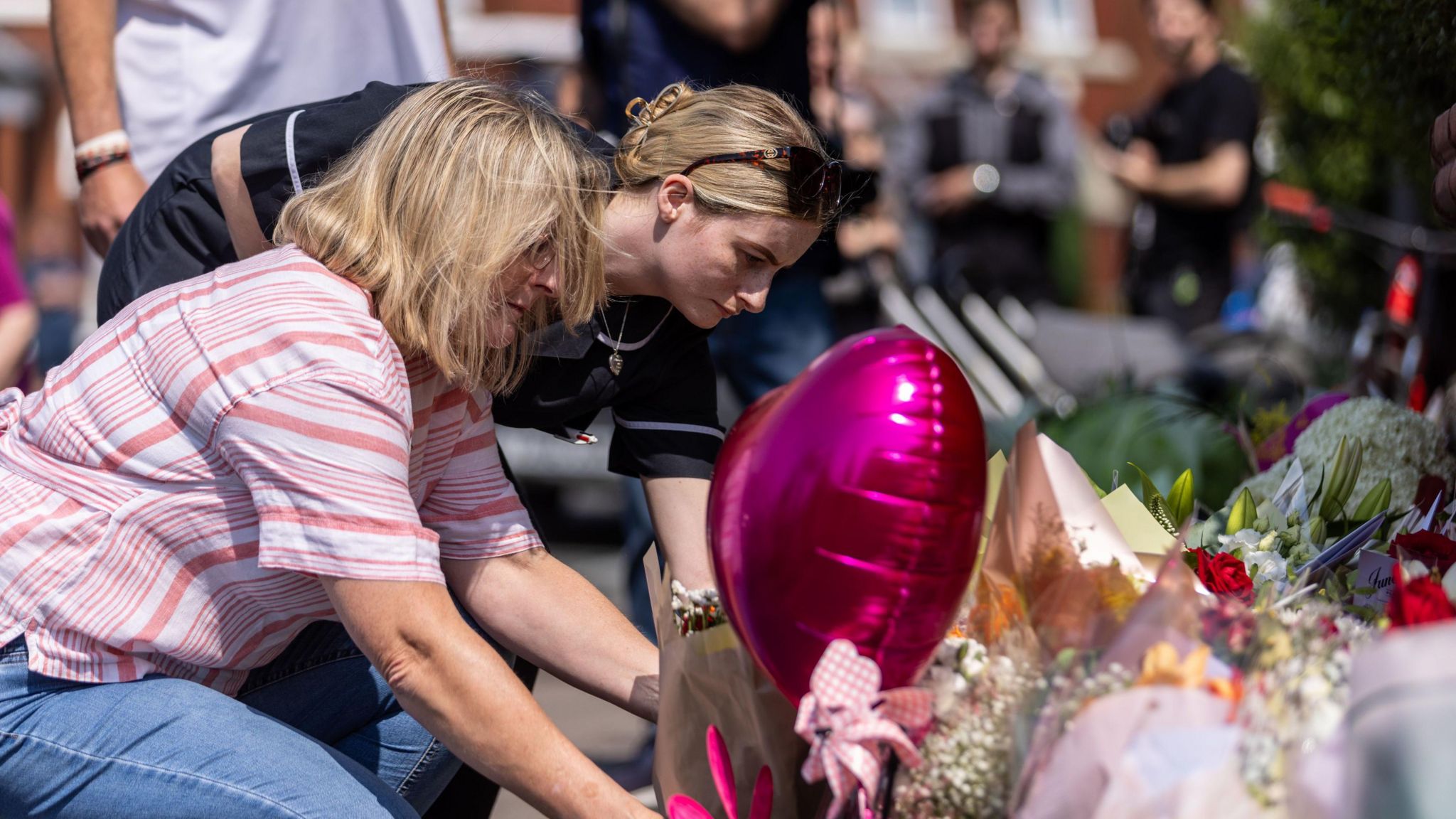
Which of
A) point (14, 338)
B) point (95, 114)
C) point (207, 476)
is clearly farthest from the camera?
point (14, 338)

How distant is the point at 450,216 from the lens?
4.91 feet

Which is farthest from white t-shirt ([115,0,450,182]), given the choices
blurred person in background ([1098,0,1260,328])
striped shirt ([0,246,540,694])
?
blurred person in background ([1098,0,1260,328])

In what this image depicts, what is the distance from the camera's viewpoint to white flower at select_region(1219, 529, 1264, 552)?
1.62m

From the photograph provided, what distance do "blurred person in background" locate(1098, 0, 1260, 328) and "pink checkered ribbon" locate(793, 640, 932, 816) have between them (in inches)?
151

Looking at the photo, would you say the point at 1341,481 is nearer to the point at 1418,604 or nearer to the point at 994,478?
the point at 994,478

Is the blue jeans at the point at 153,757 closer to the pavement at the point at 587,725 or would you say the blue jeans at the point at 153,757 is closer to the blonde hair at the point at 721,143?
the blonde hair at the point at 721,143

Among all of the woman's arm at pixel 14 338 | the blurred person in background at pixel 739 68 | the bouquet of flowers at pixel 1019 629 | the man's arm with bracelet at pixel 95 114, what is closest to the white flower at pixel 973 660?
the bouquet of flowers at pixel 1019 629

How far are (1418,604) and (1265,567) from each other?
36 cm

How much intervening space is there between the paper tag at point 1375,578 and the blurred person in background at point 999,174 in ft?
12.6

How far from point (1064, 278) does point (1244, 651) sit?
8.28 metres

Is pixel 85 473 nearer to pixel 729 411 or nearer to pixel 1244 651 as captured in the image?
pixel 1244 651

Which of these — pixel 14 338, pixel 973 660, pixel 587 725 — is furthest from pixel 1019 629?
pixel 14 338

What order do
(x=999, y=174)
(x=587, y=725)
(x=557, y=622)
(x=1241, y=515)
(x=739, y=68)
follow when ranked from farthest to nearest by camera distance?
(x=999, y=174) < (x=587, y=725) < (x=739, y=68) < (x=557, y=622) < (x=1241, y=515)

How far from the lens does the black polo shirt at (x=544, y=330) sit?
69.6 inches
